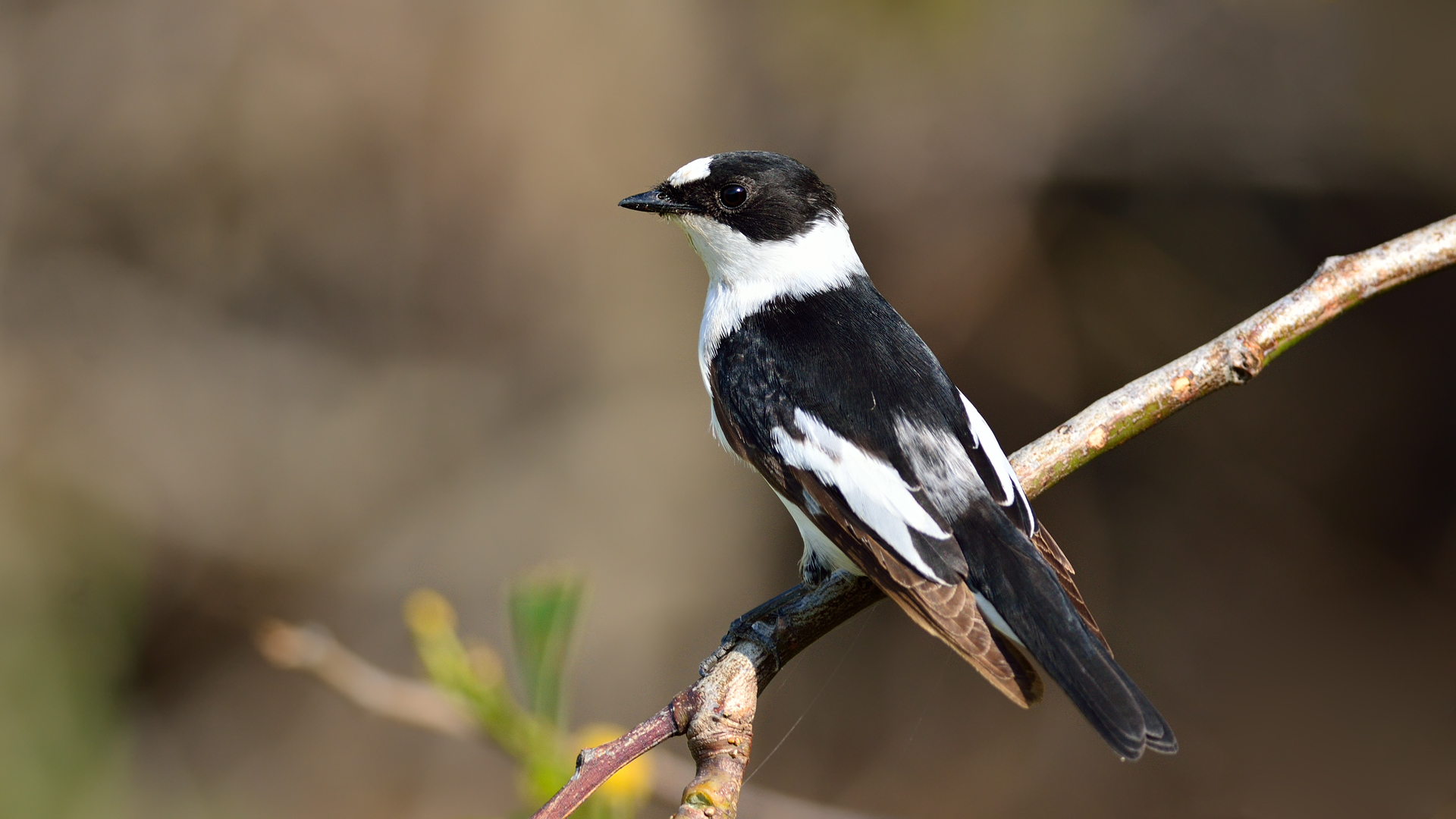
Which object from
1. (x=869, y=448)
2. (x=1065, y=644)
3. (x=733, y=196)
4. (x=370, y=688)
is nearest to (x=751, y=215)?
(x=733, y=196)

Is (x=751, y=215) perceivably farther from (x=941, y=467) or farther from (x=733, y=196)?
(x=941, y=467)

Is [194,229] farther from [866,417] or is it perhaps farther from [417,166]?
[866,417]

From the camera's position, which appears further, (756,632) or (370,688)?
(756,632)

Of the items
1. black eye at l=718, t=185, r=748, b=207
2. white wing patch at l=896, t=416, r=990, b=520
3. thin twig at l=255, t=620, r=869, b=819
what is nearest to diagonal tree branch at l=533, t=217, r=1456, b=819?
white wing patch at l=896, t=416, r=990, b=520

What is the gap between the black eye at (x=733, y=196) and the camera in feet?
9.75

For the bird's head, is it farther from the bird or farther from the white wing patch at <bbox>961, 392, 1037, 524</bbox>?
the white wing patch at <bbox>961, 392, 1037, 524</bbox>

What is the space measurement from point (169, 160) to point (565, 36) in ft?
5.93

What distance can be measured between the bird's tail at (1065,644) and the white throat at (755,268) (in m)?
0.86

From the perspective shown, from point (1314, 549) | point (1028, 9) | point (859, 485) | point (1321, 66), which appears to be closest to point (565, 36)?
point (1028, 9)

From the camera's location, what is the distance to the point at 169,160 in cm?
Answer: 505

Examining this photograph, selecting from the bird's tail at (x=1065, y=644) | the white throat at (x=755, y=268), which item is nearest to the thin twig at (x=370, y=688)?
the bird's tail at (x=1065, y=644)

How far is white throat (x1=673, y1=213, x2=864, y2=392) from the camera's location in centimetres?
292

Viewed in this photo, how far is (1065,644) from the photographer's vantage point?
2221 millimetres

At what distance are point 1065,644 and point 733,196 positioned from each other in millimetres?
1391
